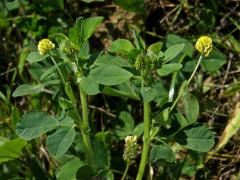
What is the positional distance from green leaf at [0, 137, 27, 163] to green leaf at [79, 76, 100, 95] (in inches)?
17.5

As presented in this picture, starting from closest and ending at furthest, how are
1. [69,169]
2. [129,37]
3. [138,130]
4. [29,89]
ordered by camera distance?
[69,169] → [138,130] → [29,89] → [129,37]

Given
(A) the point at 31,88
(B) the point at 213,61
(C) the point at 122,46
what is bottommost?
(A) the point at 31,88

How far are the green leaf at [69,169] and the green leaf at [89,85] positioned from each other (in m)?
0.38

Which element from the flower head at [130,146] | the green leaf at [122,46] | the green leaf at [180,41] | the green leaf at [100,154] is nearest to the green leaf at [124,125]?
the green leaf at [100,154]

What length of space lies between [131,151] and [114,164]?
44cm

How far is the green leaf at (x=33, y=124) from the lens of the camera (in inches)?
72.3

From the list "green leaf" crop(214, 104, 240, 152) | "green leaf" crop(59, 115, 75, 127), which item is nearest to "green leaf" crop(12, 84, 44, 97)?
"green leaf" crop(59, 115, 75, 127)

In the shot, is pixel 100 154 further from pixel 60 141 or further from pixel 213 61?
pixel 213 61

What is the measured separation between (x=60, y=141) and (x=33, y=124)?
4.8 inches

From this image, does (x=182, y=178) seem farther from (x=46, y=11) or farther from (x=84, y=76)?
(x=46, y=11)

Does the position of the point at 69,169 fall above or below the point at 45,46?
below

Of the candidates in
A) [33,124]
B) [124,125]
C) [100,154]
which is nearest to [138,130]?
[124,125]

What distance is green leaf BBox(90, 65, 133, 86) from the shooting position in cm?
173

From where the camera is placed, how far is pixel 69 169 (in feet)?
6.62
